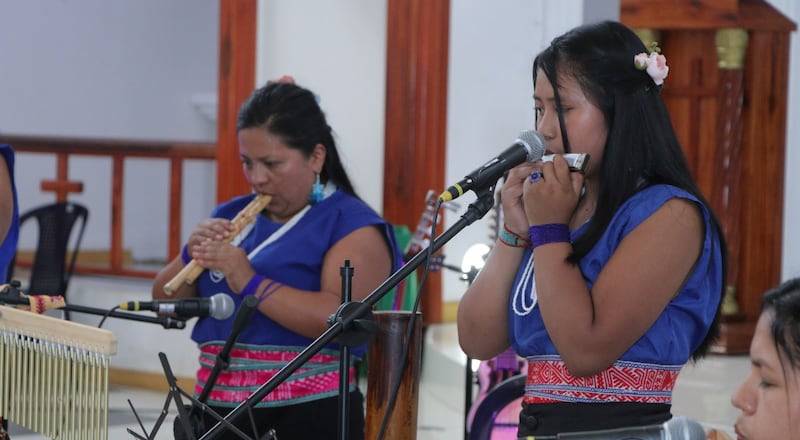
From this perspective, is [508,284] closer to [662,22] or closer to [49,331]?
[49,331]

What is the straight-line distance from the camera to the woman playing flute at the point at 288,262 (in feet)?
9.29

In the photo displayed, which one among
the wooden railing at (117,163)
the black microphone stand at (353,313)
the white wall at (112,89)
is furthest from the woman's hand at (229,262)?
the white wall at (112,89)

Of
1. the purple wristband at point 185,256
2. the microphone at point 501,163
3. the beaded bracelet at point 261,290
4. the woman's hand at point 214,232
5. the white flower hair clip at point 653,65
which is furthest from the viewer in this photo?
the purple wristband at point 185,256

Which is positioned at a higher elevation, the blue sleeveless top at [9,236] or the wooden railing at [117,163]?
the blue sleeveless top at [9,236]

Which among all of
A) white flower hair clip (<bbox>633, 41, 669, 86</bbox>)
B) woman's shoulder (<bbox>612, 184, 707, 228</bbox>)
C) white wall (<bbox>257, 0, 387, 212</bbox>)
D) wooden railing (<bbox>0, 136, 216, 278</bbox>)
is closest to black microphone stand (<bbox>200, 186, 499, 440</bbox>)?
woman's shoulder (<bbox>612, 184, 707, 228</bbox>)

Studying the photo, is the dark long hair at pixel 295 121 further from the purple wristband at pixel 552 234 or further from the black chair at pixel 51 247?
the black chair at pixel 51 247

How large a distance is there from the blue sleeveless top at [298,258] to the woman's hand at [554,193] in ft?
2.62

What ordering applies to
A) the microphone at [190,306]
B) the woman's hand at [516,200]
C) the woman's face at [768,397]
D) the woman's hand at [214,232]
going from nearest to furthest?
1. the woman's face at [768,397]
2. the woman's hand at [516,200]
3. the microphone at [190,306]
4. the woman's hand at [214,232]

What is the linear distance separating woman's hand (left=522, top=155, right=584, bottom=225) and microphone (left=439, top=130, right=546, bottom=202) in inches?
1.4

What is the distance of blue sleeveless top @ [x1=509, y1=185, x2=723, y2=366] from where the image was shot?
7.02 ft

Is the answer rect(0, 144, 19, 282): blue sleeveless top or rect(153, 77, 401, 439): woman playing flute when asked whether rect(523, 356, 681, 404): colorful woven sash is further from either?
rect(0, 144, 19, 282): blue sleeveless top

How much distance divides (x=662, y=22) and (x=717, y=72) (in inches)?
16.6

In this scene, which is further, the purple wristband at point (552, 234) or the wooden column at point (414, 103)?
the wooden column at point (414, 103)

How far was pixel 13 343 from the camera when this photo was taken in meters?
2.29
